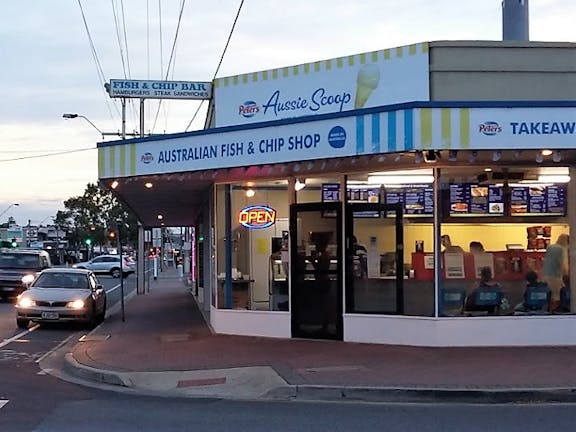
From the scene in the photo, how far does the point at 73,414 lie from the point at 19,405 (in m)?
0.93

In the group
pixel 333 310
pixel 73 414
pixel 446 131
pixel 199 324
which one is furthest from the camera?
pixel 199 324

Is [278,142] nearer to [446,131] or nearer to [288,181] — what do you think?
[288,181]

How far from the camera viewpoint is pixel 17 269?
98.3 feet

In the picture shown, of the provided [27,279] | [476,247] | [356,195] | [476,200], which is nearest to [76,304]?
[356,195]

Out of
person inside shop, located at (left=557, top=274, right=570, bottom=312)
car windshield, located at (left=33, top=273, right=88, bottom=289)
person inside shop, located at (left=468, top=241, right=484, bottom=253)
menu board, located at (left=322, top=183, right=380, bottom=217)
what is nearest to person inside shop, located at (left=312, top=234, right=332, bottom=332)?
menu board, located at (left=322, top=183, right=380, bottom=217)

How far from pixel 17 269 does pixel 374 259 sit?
19.8 m

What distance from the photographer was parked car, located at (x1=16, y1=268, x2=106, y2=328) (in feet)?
61.8

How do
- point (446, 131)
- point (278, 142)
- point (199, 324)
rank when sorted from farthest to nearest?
point (199, 324) → point (278, 142) → point (446, 131)

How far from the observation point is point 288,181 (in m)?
15.0

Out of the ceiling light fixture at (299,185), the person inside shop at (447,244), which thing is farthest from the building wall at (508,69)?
the ceiling light fixture at (299,185)

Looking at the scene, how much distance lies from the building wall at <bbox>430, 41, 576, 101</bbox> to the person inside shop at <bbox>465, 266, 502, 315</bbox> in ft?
12.0

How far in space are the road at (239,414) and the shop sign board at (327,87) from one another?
8.23 metres

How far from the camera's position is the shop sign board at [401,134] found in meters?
11.8

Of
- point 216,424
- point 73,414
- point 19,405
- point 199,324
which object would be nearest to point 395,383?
point 216,424
